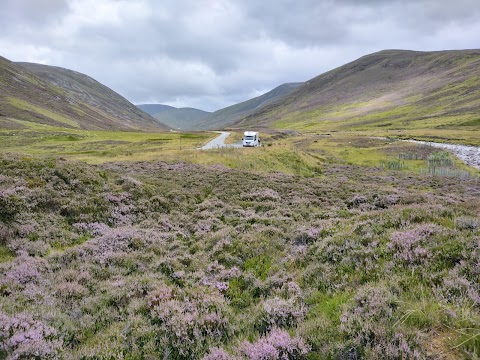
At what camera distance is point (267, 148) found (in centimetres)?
4766

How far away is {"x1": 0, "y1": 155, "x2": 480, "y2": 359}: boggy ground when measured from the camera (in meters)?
5.62

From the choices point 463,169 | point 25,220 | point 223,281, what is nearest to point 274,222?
point 223,281

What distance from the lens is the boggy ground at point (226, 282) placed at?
221 inches

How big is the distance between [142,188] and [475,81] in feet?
804

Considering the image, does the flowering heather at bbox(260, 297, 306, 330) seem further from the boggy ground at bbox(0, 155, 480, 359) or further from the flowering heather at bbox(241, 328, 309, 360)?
the flowering heather at bbox(241, 328, 309, 360)

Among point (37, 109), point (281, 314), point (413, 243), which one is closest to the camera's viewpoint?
point (281, 314)

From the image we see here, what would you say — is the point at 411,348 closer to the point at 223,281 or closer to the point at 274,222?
the point at 223,281

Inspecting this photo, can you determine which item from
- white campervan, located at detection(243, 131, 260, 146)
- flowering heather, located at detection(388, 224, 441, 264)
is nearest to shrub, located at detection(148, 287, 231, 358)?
flowering heather, located at detection(388, 224, 441, 264)

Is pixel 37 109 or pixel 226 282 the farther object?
pixel 37 109

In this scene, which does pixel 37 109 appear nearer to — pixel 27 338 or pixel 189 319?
pixel 27 338

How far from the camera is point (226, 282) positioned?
9102 millimetres

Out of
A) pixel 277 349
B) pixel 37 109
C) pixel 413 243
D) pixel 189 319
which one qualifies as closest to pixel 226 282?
pixel 189 319

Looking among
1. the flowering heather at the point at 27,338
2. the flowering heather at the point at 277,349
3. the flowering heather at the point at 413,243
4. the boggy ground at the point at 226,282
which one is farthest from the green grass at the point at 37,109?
the flowering heather at the point at 277,349

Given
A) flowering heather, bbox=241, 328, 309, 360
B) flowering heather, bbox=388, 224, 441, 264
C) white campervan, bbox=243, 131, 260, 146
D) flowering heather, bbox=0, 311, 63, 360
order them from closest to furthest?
flowering heather, bbox=241, 328, 309, 360
flowering heather, bbox=0, 311, 63, 360
flowering heather, bbox=388, 224, 441, 264
white campervan, bbox=243, 131, 260, 146
